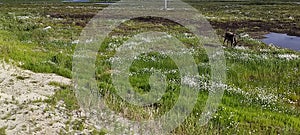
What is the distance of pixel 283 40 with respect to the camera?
44.2 metres

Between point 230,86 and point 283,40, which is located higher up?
point 230,86

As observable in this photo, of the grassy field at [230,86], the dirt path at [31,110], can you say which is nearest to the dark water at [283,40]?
the grassy field at [230,86]

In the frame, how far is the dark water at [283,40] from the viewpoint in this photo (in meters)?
39.3

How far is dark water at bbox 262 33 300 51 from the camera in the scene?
39294mm

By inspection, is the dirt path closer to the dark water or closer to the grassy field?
the grassy field

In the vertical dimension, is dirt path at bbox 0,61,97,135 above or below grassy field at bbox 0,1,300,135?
above

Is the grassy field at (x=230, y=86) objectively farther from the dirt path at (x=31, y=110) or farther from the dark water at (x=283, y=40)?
the dark water at (x=283, y=40)

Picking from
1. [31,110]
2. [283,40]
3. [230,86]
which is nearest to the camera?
[31,110]

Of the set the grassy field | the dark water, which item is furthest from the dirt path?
the dark water

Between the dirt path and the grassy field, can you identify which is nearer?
the dirt path

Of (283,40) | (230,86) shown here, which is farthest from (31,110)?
(283,40)

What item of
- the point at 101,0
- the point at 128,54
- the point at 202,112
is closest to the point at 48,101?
the point at 202,112

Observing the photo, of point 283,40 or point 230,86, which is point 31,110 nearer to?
point 230,86

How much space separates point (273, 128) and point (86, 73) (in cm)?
953
